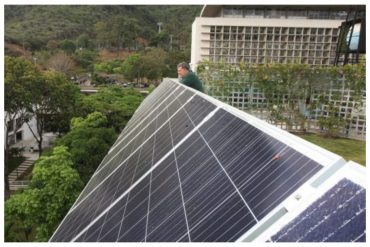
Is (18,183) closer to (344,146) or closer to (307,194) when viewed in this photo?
(344,146)

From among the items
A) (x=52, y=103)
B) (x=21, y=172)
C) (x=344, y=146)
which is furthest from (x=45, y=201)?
(x=344, y=146)

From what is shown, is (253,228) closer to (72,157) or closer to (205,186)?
(205,186)

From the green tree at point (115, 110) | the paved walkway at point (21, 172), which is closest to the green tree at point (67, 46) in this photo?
the green tree at point (115, 110)

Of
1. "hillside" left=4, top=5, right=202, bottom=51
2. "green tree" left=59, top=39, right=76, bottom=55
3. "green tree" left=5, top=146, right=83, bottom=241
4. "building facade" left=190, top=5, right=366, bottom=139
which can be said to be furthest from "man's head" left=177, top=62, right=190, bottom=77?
"hillside" left=4, top=5, right=202, bottom=51

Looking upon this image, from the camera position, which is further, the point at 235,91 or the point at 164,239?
the point at 235,91

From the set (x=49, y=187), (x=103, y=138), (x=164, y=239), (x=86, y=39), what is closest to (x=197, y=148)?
(x=164, y=239)

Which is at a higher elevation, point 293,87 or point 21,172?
point 293,87

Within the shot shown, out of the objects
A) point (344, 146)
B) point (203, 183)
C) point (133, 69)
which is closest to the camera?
point (203, 183)
